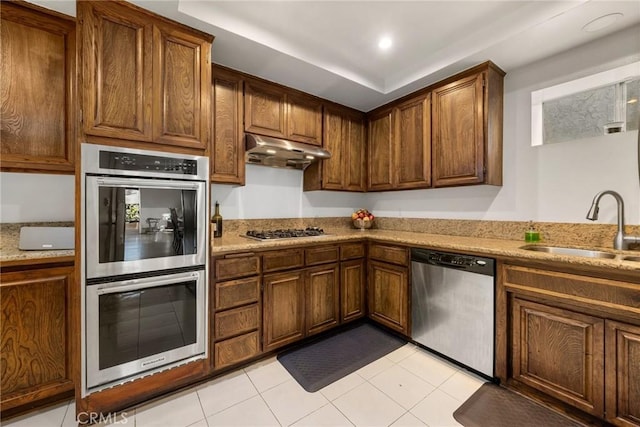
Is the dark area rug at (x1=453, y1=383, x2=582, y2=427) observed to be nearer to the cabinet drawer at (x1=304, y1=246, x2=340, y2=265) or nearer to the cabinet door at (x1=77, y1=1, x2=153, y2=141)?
the cabinet drawer at (x1=304, y1=246, x2=340, y2=265)

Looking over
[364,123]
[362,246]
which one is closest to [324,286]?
[362,246]

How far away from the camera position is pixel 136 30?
164 cm

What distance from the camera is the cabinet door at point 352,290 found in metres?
2.60

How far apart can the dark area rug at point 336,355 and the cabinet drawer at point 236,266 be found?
0.82m

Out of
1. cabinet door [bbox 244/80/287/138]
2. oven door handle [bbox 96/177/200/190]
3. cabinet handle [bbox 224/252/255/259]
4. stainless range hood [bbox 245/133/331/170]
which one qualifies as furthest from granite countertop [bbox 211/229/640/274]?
cabinet door [bbox 244/80/287/138]

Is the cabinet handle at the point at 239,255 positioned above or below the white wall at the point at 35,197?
below

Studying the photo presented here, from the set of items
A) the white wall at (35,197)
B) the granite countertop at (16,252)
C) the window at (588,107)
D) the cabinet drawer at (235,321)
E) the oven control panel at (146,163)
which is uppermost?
the window at (588,107)

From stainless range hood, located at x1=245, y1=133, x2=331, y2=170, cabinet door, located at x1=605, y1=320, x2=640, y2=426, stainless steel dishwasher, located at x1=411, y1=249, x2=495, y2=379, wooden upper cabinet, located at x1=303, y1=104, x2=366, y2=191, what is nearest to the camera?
cabinet door, located at x1=605, y1=320, x2=640, y2=426

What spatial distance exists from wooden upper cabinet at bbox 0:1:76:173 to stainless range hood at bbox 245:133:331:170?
1211 millimetres

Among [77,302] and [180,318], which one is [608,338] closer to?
[180,318]

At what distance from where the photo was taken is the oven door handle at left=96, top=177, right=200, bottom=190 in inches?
59.2

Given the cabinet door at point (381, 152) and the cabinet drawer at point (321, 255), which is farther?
the cabinet door at point (381, 152)

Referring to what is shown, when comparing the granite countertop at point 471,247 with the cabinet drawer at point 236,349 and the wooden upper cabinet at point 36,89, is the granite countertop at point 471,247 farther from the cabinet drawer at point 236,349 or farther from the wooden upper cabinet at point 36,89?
the wooden upper cabinet at point 36,89

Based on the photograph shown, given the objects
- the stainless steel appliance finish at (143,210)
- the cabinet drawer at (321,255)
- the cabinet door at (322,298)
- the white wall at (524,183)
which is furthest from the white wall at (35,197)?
the cabinet door at (322,298)
